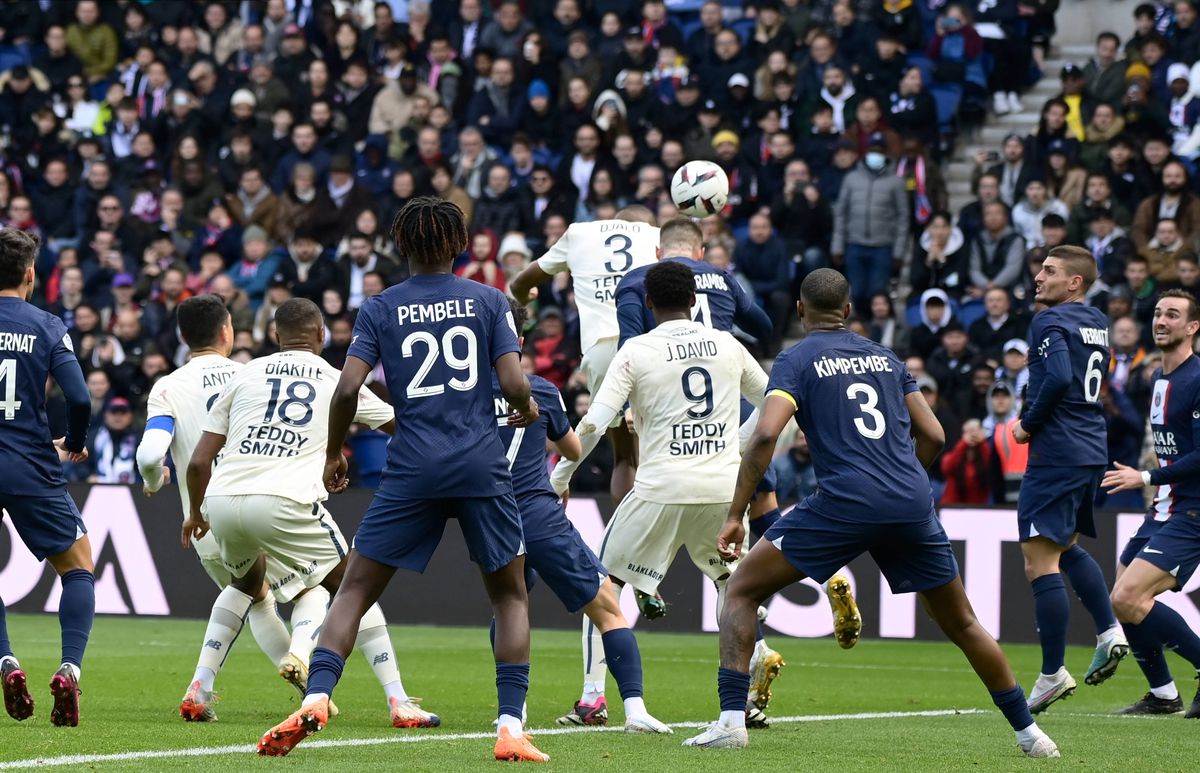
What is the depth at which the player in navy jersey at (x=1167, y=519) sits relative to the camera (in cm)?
947

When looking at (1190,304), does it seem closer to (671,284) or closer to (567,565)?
(671,284)

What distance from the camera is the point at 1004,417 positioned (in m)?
16.2

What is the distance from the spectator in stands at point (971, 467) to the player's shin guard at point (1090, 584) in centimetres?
568

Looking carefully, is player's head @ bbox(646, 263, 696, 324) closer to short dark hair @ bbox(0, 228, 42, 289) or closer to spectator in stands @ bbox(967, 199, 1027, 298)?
short dark hair @ bbox(0, 228, 42, 289)

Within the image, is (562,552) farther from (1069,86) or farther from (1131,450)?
(1069,86)

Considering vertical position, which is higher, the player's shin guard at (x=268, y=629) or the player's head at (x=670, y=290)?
the player's head at (x=670, y=290)

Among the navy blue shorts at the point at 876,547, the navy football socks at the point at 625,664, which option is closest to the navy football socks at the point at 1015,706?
the navy blue shorts at the point at 876,547

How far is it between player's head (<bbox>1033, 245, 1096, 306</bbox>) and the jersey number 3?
2614 millimetres

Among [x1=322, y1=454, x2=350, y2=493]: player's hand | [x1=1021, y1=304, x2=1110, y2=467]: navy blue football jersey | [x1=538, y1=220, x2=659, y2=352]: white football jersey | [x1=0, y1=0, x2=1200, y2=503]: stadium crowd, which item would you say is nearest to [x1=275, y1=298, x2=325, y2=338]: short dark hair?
[x1=322, y1=454, x2=350, y2=493]: player's hand

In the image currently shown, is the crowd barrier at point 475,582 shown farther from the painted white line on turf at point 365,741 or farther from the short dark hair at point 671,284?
the short dark hair at point 671,284

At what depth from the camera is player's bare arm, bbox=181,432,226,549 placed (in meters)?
8.59

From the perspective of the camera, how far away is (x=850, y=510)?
7465 millimetres

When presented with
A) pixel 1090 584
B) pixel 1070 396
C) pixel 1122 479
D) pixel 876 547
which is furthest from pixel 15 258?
pixel 1090 584

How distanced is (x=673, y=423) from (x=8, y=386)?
10.8ft
